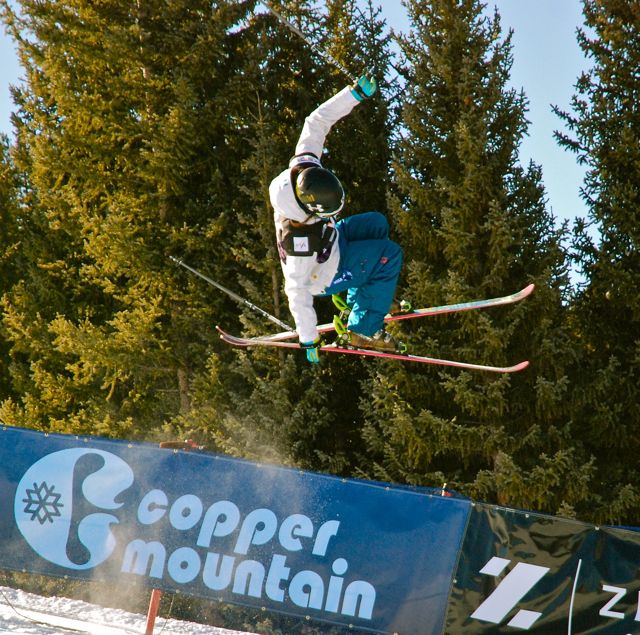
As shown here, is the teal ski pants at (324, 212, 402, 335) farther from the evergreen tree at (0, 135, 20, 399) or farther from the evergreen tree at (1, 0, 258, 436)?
the evergreen tree at (0, 135, 20, 399)

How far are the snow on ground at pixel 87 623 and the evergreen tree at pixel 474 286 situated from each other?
14.3ft

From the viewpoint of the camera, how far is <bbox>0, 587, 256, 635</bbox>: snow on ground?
552cm

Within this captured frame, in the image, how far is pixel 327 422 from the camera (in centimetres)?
1085

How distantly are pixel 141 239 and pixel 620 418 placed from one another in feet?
24.9

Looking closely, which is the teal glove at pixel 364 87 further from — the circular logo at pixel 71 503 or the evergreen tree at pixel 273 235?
the evergreen tree at pixel 273 235

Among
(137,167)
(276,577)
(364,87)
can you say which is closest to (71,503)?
(276,577)

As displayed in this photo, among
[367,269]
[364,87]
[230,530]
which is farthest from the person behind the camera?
[367,269]

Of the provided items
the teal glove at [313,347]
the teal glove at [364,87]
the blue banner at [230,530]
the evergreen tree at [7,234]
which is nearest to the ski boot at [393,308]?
the teal glove at [313,347]

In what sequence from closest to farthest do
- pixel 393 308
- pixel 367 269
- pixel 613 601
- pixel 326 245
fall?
pixel 613 601 → pixel 326 245 → pixel 367 269 → pixel 393 308

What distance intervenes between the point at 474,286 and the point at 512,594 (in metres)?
5.62

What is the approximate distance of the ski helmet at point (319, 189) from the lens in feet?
17.3

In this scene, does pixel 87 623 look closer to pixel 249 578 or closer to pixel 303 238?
pixel 249 578

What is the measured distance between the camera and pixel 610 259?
34.3ft

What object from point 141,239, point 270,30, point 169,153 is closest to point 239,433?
point 141,239
